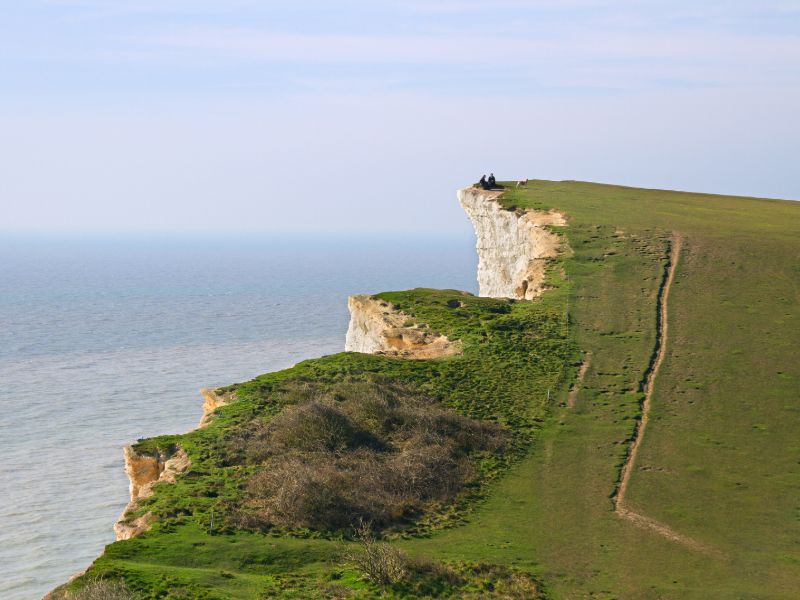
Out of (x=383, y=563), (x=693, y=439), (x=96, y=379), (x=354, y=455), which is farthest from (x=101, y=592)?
(x=96, y=379)

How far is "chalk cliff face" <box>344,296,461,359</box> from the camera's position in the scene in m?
49.1

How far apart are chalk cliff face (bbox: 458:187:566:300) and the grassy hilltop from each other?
3.22 meters

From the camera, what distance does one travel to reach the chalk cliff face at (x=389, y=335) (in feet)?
161

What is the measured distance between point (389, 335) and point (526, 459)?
15325mm

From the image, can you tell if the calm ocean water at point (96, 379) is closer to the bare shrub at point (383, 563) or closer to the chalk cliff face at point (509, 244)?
the bare shrub at point (383, 563)

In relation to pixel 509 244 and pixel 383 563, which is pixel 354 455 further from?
pixel 509 244

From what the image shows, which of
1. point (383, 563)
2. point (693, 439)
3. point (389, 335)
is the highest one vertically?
point (389, 335)

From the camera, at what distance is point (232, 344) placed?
109062 mm

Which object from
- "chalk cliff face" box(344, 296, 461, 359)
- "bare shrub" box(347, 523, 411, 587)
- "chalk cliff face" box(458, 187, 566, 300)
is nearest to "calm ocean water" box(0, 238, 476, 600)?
"chalk cliff face" box(344, 296, 461, 359)

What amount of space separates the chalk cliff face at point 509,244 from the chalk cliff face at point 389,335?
356 inches

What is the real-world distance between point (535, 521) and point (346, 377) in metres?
14.2

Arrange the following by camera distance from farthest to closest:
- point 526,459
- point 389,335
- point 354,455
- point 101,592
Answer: point 389,335, point 526,459, point 354,455, point 101,592

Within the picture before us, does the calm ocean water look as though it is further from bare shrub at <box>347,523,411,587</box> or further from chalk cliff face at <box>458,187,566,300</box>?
chalk cliff face at <box>458,187,566,300</box>

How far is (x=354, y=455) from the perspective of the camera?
3509cm
